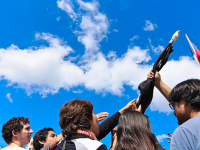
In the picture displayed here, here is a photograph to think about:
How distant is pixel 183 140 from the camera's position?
1.88 m

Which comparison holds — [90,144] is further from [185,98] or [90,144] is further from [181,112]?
[185,98]

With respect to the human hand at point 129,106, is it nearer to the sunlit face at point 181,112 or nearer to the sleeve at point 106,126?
the sleeve at point 106,126

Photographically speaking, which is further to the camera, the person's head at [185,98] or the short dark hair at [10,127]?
the short dark hair at [10,127]

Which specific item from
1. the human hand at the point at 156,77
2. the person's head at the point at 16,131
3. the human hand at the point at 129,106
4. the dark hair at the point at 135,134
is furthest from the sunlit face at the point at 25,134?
the human hand at the point at 156,77

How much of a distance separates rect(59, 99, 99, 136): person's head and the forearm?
5.48 ft

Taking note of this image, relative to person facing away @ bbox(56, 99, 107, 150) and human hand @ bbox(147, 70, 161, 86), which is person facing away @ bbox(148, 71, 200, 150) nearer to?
person facing away @ bbox(56, 99, 107, 150)

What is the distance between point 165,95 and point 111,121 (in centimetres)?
117

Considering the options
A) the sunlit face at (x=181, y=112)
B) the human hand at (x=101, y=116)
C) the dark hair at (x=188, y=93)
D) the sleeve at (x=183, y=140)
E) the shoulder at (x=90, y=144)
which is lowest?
the sleeve at (x=183, y=140)

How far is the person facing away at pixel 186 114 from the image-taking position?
1.86m

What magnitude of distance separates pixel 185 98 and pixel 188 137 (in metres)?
0.57

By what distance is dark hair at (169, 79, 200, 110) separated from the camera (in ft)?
7.29

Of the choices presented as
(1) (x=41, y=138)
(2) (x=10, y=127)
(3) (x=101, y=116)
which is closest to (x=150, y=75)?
(3) (x=101, y=116)

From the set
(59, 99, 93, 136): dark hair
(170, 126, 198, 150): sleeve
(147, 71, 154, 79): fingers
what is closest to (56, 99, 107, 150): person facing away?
(59, 99, 93, 136): dark hair

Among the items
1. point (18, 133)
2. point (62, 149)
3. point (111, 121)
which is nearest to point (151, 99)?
point (111, 121)
